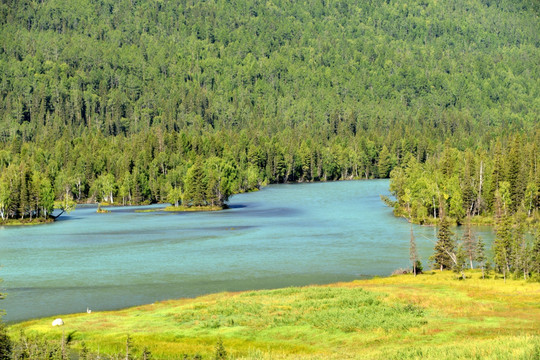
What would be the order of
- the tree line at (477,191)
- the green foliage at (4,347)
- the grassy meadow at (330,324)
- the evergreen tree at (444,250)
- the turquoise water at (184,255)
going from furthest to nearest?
the tree line at (477,191)
the evergreen tree at (444,250)
the turquoise water at (184,255)
the grassy meadow at (330,324)
the green foliage at (4,347)

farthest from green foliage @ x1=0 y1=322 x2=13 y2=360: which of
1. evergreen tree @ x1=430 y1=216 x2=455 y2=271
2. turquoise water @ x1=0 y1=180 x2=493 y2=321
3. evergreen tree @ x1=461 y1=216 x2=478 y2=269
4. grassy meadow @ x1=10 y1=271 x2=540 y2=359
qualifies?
evergreen tree @ x1=461 y1=216 x2=478 y2=269

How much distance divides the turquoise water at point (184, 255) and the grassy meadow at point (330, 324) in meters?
10.6

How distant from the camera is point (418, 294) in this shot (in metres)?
73.8

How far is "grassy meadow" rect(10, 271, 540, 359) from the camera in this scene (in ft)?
167

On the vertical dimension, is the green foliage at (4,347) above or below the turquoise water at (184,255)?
above

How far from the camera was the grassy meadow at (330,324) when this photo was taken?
5091cm

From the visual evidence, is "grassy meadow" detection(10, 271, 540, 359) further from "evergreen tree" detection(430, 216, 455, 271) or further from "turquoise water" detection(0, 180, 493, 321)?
"evergreen tree" detection(430, 216, 455, 271)

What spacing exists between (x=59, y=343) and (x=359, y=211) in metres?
133

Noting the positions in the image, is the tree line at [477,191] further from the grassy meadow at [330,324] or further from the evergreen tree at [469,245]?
the grassy meadow at [330,324]

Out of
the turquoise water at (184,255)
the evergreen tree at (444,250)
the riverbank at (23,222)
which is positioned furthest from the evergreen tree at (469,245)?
the riverbank at (23,222)

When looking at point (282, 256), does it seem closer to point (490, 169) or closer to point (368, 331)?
point (368, 331)

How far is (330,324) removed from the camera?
200ft

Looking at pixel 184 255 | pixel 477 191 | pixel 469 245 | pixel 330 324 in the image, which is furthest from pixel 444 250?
pixel 477 191

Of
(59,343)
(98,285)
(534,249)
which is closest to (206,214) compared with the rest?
(98,285)
